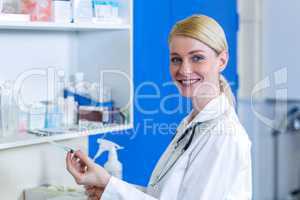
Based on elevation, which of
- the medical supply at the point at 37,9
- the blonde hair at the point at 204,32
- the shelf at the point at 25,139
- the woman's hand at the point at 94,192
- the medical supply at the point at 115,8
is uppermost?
the medical supply at the point at 115,8

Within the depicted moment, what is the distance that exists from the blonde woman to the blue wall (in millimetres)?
588

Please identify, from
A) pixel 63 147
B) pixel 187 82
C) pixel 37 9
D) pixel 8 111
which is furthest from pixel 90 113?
pixel 187 82

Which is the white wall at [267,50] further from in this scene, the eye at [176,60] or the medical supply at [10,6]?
the medical supply at [10,6]

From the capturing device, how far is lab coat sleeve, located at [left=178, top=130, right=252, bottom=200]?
1.12 metres

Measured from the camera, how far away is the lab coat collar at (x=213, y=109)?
1.23m

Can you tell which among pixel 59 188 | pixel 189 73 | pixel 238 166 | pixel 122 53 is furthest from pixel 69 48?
pixel 238 166

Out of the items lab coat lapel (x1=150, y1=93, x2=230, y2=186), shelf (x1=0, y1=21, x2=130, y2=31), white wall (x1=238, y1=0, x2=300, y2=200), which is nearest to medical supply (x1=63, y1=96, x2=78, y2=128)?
shelf (x1=0, y1=21, x2=130, y2=31)

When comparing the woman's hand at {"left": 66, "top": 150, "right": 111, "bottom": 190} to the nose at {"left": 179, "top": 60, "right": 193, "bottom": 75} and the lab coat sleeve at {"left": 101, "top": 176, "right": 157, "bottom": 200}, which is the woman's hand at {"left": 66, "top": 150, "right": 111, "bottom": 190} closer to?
the lab coat sleeve at {"left": 101, "top": 176, "right": 157, "bottom": 200}

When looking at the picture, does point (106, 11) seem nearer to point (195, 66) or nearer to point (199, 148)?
point (195, 66)

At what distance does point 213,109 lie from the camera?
1.24 m

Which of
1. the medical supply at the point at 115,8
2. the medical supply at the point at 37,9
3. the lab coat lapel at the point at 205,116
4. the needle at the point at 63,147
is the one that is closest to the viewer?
the lab coat lapel at the point at 205,116

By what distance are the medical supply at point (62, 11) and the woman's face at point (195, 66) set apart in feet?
1.38

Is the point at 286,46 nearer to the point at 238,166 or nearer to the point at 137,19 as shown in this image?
the point at 137,19

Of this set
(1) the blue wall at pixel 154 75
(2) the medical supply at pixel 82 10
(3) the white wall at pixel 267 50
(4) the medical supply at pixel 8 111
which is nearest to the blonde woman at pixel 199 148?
(4) the medical supply at pixel 8 111
